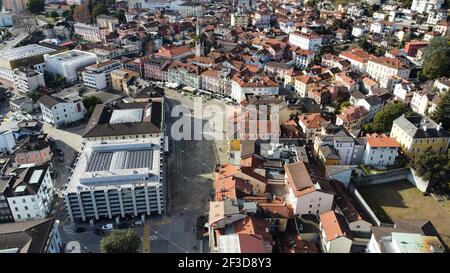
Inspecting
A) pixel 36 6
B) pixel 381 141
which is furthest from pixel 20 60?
pixel 381 141

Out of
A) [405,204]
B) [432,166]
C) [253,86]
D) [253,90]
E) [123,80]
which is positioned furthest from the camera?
[123,80]

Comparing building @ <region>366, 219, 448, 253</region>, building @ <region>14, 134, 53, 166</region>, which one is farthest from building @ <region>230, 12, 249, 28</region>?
building @ <region>366, 219, 448, 253</region>

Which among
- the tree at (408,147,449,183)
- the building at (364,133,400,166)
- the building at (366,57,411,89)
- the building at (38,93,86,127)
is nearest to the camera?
the tree at (408,147,449,183)

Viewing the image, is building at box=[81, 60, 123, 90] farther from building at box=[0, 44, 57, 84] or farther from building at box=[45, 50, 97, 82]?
building at box=[0, 44, 57, 84]

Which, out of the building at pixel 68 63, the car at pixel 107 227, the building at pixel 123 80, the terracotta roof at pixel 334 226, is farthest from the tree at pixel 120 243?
the building at pixel 68 63

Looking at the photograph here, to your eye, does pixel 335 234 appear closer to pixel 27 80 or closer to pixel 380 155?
pixel 380 155
